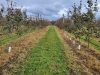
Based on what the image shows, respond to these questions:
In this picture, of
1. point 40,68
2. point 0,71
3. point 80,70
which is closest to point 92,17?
point 80,70

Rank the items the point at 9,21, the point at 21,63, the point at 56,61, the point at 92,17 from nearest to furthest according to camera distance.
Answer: the point at 21,63 → the point at 56,61 → the point at 92,17 → the point at 9,21

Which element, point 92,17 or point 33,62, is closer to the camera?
point 33,62

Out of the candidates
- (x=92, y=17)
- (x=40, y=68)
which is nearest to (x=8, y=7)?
(x=92, y=17)

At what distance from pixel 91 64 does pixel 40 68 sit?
12.6 feet

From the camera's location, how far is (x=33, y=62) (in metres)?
11.5

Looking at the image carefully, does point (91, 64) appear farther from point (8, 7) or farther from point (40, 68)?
point (8, 7)

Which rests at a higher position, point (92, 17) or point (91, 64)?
point (92, 17)

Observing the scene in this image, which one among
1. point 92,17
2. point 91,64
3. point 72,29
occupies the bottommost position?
point 91,64

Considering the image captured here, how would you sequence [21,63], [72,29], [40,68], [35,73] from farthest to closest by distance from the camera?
[72,29] → [21,63] → [40,68] → [35,73]

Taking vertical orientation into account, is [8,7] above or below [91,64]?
above

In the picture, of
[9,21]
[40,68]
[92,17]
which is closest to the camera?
[40,68]

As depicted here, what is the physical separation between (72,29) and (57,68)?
15.3 m

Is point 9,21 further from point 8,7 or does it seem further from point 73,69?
point 73,69

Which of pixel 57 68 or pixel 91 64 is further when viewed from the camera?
pixel 91 64
